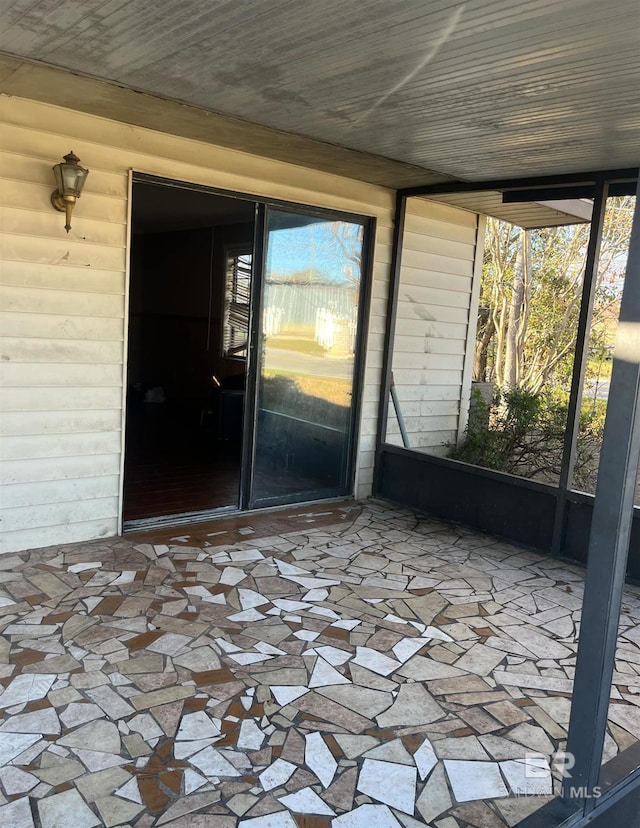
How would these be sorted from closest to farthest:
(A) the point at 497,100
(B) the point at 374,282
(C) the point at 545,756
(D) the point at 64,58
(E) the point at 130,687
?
(C) the point at 545,756 < (E) the point at 130,687 < (D) the point at 64,58 < (A) the point at 497,100 < (B) the point at 374,282

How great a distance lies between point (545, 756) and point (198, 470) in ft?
13.8

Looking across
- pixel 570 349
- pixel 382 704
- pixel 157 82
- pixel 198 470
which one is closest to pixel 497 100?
pixel 157 82

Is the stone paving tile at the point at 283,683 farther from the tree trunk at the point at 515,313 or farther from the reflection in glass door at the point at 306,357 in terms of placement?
the tree trunk at the point at 515,313

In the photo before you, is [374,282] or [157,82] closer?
[157,82]

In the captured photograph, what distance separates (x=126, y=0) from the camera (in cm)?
233

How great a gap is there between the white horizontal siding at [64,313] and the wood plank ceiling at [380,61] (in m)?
0.71

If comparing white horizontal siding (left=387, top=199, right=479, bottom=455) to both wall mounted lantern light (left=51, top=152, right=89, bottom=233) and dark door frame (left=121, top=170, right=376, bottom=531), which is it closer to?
dark door frame (left=121, top=170, right=376, bottom=531)

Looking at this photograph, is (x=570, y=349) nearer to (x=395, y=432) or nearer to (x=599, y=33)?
(x=395, y=432)

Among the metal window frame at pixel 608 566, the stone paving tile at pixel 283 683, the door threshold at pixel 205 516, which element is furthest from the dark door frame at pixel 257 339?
the metal window frame at pixel 608 566

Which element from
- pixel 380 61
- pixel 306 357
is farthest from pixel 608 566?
pixel 306 357

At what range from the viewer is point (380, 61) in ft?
8.98

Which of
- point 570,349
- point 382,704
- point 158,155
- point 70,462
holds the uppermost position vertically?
point 158,155

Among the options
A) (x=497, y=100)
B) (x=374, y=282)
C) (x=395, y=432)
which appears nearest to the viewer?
(x=497, y=100)

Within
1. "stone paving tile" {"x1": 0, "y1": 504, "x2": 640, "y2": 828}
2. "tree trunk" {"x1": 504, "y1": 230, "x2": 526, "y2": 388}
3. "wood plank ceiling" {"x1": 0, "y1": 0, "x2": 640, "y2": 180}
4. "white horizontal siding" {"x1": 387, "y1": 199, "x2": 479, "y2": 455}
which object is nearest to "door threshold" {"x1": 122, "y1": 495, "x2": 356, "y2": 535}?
"stone paving tile" {"x1": 0, "y1": 504, "x2": 640, "y2": 828}
